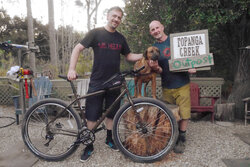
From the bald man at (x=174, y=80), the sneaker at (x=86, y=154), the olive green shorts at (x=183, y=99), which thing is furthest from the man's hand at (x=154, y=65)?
the sneaker at (x=86, y=154)

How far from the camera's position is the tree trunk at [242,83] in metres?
4.36

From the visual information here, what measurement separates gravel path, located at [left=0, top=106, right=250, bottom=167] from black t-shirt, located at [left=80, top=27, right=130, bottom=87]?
112cm

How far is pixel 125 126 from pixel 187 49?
1453mm

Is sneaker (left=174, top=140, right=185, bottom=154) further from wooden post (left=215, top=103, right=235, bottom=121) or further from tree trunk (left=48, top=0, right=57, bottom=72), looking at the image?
tree trunk (left=48, top=0, right=57, bottom=72)

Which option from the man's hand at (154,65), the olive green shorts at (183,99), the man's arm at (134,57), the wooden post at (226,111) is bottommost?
the wooden post at (226,111)

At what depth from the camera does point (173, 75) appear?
273 cm

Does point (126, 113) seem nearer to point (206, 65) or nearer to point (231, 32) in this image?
point (206, 65)

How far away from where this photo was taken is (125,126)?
2.59 m

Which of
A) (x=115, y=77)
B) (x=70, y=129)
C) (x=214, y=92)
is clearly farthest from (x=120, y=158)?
(x=214, y=92)

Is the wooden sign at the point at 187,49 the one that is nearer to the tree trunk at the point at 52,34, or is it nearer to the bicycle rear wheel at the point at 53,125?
the bicycle rear wheel at the point at 53,125

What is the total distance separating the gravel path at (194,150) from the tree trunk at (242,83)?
2.19 ft

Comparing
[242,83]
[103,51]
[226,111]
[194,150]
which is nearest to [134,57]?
[103,51]

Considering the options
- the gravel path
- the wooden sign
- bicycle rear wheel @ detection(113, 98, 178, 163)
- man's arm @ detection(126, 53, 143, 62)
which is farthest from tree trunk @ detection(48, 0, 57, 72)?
the wooden sign

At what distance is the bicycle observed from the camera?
2352 millimetres
